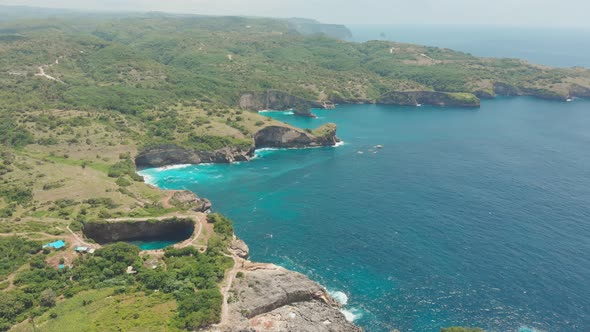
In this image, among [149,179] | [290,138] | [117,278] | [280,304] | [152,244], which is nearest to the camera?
[280,304]

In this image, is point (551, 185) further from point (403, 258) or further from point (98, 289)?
point (98, 289)

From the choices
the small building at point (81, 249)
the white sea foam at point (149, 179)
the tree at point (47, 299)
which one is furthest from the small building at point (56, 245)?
the white sea foam at point (149, 179)

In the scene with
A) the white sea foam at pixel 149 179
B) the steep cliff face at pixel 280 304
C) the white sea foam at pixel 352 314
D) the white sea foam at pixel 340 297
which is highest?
the steep cliff face at pixel 280 304

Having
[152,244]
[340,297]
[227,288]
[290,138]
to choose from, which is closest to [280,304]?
[227,288]

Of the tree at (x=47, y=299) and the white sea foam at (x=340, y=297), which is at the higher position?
the tree at (x=47, y=299)

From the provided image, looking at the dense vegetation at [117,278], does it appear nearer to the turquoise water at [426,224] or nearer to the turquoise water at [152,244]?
the turquoise water at [152,244]

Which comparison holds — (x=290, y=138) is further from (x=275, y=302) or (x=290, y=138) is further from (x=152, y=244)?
(x=275, y=302)

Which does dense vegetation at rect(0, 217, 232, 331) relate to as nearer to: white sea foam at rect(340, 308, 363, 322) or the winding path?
the winding path
